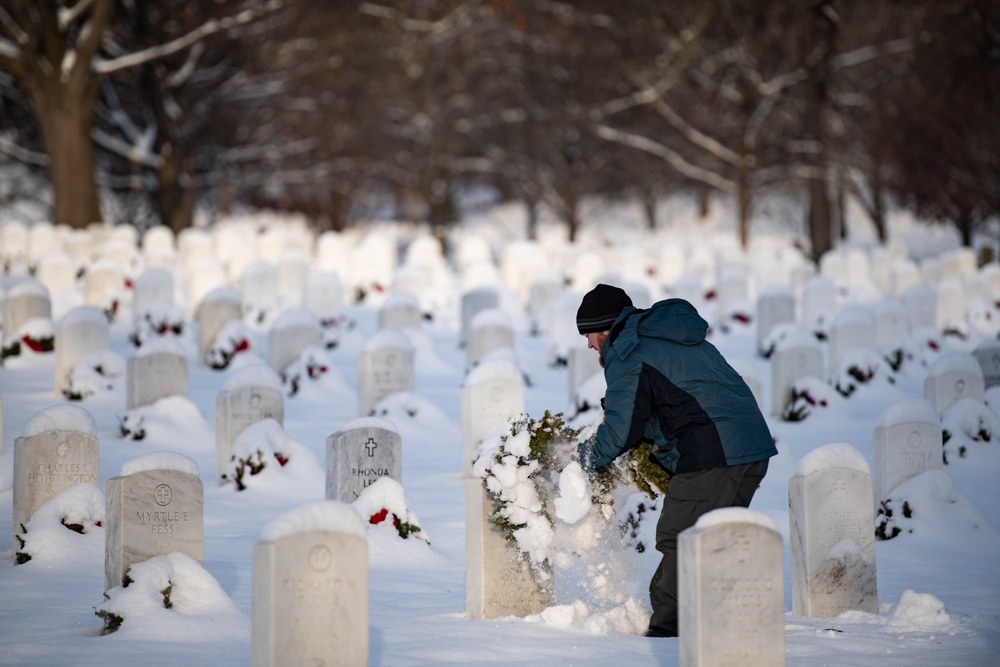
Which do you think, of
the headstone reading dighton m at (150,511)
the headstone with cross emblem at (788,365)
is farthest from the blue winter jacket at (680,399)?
the headstone with cross emblem at (788,365)

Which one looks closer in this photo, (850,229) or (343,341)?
(343,341)

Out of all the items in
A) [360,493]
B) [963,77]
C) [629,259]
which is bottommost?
[360,493]

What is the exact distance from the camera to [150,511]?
6070mm

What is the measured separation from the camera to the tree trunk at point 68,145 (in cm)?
2025

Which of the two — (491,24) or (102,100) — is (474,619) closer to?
(102,100)

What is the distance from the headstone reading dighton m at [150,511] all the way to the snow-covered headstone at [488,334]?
6.89 meters

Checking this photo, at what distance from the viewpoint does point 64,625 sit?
5914 millimetres

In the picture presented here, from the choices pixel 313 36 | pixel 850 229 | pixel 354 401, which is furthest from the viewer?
pixel 850 229

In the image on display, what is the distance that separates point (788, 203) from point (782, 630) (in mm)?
41758

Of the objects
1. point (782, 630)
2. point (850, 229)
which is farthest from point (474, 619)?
point (850, 229)

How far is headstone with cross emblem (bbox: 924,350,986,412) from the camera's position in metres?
10.5

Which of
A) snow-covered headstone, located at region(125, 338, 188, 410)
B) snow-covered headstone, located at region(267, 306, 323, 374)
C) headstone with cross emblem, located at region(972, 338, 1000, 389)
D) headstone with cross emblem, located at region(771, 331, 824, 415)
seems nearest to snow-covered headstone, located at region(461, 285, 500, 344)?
snow-covered headstone, located at region(267, 306, 323, 374)

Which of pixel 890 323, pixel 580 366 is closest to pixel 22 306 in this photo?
pixel 580 366

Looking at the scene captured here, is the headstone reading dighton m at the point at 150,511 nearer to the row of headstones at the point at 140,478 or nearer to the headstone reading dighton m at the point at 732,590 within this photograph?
the row of headstones at the point at 140,478
